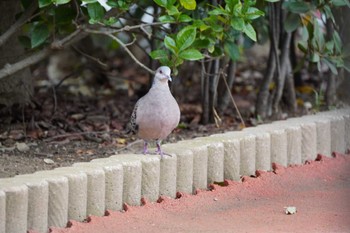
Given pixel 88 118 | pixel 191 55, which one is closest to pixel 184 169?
pixel 191 55

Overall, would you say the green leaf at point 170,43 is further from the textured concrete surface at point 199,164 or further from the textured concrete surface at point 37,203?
the textured concrete surface at point 37,203

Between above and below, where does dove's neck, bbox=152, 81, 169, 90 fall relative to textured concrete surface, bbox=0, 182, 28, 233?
above

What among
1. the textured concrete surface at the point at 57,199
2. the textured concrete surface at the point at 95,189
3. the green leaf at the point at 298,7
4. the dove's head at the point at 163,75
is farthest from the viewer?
the green leaf at the point at 298,7

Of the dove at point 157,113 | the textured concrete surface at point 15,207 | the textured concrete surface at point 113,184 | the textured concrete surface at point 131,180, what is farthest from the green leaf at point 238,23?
the textured concrete surface at point 15,207

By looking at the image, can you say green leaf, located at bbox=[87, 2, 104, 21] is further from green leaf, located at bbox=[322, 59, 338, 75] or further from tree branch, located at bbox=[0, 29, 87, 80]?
green leaf, located at bbox=[322, 59, 338, 75]

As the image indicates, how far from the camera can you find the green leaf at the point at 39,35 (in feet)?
18.1

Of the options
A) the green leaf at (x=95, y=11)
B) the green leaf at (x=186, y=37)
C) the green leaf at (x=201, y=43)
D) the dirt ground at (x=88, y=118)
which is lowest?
the dirt ground at (x=88, y=118)

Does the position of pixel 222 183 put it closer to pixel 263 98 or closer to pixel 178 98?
pixel 263 98

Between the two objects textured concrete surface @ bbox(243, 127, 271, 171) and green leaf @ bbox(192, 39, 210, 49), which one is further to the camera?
textured concrete surface @ bbox(243, 127, 271, 171)

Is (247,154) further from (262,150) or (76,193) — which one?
(76,193)

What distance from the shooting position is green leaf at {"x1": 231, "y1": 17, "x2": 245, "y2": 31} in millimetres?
5070

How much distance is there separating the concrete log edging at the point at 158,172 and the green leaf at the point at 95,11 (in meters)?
0.92

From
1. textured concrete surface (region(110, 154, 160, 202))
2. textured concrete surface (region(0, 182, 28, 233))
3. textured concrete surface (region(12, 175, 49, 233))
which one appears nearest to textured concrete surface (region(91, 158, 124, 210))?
textured concrete surface (region(110, 154, 160, 202))

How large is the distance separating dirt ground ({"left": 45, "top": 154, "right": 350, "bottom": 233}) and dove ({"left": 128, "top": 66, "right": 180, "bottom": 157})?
42 cm
